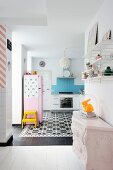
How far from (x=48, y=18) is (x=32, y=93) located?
3.05 m

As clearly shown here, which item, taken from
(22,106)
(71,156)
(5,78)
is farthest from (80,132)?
(22,106)

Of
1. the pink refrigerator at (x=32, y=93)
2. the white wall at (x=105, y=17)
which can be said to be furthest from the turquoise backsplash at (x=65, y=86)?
the white wall at (x=105, y=17)

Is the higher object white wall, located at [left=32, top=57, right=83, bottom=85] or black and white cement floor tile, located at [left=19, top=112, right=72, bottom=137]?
white wall, located at [left=32, top=57, right=83, bottom=85]

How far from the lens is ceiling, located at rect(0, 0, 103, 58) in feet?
10.2

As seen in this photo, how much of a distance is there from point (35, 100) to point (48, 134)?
60.7 inches

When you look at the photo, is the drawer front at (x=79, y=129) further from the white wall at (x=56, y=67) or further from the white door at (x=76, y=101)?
the white wall at (x=56, y=67)

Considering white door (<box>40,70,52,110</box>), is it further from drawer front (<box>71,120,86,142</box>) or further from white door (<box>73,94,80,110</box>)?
drawer front (<box>71,120,86,142</box>)

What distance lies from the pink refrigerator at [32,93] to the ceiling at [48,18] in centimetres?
133

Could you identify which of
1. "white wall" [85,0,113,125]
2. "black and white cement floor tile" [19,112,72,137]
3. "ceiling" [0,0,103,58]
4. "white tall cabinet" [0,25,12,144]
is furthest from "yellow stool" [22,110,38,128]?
"white wall" [85,0,113,125]

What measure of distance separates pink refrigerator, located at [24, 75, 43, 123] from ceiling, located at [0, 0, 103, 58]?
1.33 meters

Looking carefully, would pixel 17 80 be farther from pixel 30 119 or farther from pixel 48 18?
pixel 48 18

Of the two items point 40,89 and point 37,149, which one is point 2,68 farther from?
point 40,89

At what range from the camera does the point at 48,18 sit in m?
3.65

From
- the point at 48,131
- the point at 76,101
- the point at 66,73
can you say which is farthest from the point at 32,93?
the point at 66,73
